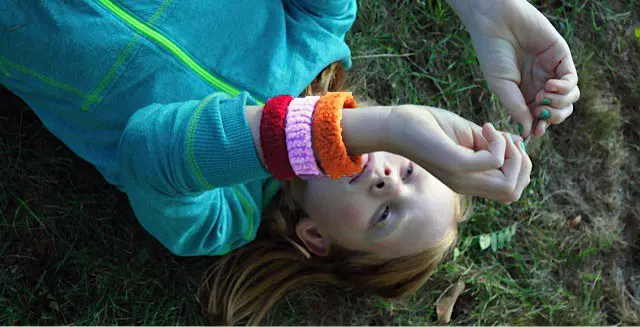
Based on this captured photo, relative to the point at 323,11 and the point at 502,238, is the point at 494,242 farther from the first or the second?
the point at 323,11

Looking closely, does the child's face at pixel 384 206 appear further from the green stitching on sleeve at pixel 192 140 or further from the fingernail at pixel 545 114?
the green stitching on sleeve at pixel 192 140

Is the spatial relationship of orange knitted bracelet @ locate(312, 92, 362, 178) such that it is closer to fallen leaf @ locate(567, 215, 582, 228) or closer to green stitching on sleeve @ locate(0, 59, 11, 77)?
green stitching on sleeve @ locate(0, 59, 11, 77)

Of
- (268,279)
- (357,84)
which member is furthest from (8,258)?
(357,84)

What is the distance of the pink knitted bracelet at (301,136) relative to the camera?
1780 mm

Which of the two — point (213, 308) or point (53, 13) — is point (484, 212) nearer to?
point (213, 308)

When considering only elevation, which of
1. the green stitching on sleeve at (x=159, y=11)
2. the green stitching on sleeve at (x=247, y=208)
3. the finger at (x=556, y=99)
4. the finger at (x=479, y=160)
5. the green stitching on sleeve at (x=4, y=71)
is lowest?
the green stitching on sleeve at (x=247, y=208)

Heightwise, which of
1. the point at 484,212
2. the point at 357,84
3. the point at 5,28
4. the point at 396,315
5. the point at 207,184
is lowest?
the point at 396,315

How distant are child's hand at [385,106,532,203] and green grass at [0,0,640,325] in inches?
55.4

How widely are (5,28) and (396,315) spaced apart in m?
2.05

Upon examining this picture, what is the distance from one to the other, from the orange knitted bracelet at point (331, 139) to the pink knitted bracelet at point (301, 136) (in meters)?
0.02

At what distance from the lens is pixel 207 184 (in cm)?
195

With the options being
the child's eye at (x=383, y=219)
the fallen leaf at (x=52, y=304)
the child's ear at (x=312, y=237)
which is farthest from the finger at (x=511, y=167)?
the fallen leaf at (x=52, y=304)

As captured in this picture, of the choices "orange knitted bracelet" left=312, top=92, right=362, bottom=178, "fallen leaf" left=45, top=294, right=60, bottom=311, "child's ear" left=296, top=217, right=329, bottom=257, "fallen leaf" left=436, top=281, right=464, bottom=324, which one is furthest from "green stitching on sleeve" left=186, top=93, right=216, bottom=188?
"fallen leaf" left=436, top=281, right=464, bottom=324

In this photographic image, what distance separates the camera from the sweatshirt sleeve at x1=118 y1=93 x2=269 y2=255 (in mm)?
1872
